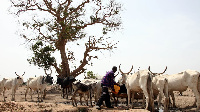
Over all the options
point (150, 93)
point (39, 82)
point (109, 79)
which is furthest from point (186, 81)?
point (39, 82)

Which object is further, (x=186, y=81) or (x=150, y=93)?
(x=186, y=81)

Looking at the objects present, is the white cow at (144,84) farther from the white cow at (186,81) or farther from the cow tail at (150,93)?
the white cow at (186,81)

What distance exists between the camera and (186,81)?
1085 cm

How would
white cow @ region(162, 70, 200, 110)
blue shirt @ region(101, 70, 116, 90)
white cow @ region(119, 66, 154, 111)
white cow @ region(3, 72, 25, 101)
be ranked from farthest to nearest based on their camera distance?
1. white cow @ region(3, 72, 25, 101)
2. blue shirt @ region(101, 70, 116, 90)
3. white cow @ region(162, 70, 200, 110)
4. white cow @ region(119, 66, 154, 111)

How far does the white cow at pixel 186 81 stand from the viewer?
407 inches

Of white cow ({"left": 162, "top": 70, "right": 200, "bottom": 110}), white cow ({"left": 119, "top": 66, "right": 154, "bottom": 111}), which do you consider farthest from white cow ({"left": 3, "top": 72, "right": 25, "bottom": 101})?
white cow ({"left": 162, "top": 70, "right": 200, "bottom": 110})

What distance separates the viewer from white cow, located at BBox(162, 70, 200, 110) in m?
10.3

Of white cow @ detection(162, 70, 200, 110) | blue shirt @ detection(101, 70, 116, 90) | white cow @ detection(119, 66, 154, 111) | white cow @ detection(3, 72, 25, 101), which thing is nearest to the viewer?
white cow @ detection(119, 66, 154, 111)

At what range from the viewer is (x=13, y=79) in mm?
15641

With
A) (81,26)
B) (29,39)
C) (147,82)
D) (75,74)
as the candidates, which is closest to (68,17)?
(81,26)

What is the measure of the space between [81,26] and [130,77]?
510 inches

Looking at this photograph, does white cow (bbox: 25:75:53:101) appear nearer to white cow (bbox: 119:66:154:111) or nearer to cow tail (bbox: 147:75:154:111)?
white cow (bbox: 119:66:154:111)

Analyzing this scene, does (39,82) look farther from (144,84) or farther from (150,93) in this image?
(150,93)

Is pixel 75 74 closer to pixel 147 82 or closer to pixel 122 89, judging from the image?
pixel 122 89
